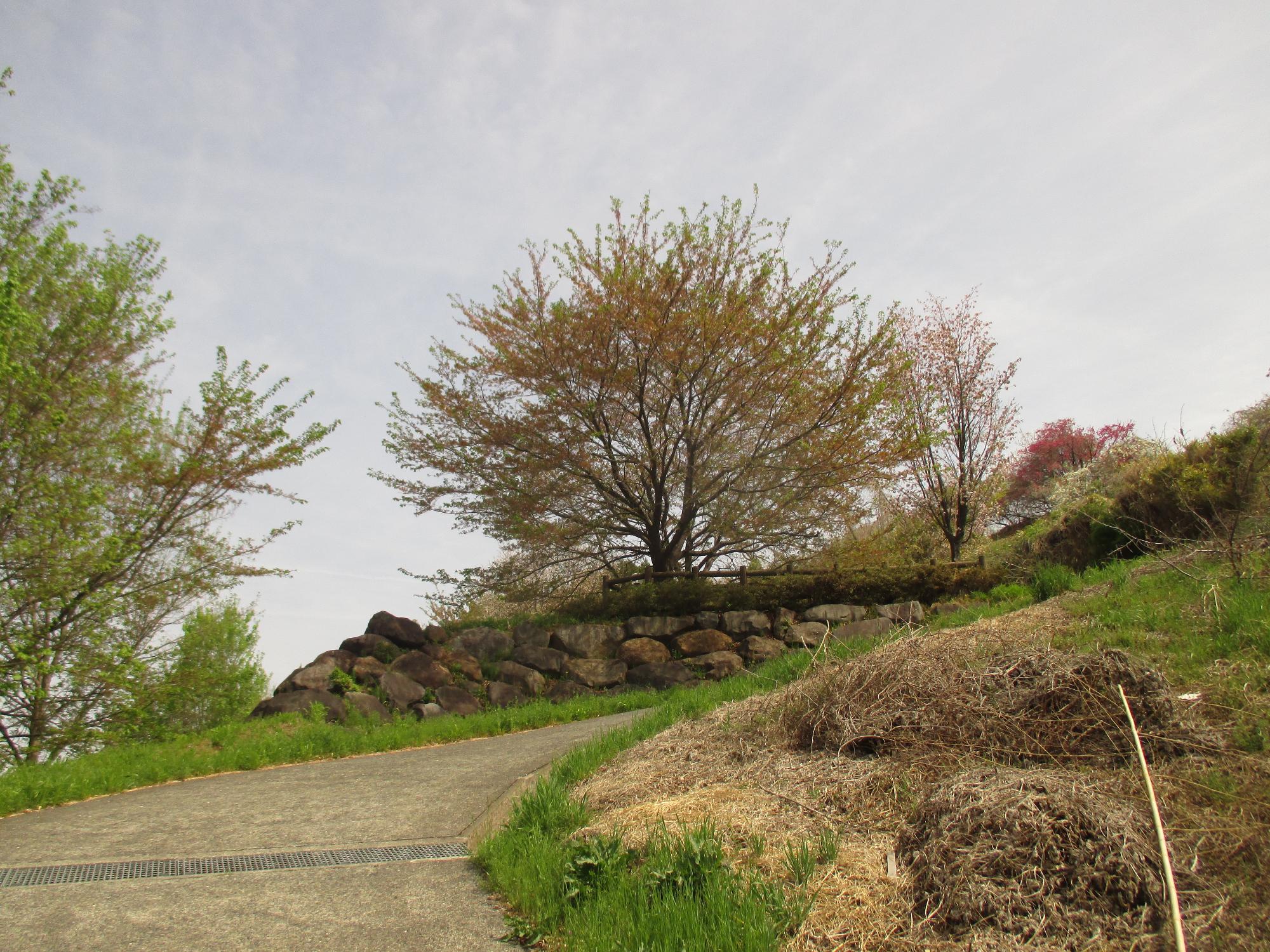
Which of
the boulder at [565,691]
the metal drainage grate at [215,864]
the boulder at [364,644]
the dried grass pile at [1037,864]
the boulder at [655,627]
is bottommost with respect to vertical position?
the dried grass pile at [1037,864]

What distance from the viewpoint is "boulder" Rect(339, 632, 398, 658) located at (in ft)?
34.8

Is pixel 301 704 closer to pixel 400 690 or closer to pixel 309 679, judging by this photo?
pixel 309 679

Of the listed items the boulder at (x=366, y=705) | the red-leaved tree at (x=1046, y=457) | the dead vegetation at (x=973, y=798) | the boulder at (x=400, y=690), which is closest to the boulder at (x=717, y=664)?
the boulder at (x=400, y=690)

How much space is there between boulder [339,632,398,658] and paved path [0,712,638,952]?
3.46 metres

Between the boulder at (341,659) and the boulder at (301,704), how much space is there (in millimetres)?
640

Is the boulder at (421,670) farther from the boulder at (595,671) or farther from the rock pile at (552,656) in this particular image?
the boulder at (595,671)

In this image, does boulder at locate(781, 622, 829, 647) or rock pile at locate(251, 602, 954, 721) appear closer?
rock pile at locate(251, 602, 954, 721)

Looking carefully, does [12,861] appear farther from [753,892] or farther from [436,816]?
[753,892]

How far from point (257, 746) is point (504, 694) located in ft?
12.2

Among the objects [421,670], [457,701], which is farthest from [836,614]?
[421,670]

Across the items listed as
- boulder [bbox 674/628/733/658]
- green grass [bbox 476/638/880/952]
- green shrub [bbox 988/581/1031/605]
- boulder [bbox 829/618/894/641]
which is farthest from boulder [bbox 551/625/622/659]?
green grass [bbox 476/638/880/952]

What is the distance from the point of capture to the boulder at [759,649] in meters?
11.5

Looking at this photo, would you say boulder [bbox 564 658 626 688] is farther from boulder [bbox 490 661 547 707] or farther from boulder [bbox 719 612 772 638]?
boulder [bbox 719 612 772 638]

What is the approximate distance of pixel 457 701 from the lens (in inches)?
408
